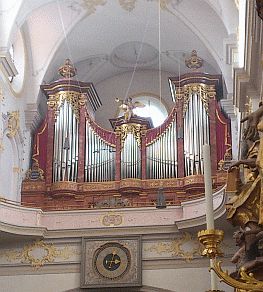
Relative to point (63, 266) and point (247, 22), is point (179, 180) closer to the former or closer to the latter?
point (63, 266)

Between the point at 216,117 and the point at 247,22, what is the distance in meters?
7.37

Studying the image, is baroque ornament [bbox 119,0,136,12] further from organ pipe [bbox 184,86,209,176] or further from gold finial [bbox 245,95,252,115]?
gold finial [bbox 245,95,252,115]

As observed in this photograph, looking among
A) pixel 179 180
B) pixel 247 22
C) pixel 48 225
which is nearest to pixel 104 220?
pixel 48 225

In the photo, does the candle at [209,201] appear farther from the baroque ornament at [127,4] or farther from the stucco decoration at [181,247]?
the baroque ornament at [127,4]

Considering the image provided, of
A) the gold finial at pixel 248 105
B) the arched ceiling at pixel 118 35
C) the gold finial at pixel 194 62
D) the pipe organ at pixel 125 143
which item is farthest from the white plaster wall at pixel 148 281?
the gold finial at pixel 194 62

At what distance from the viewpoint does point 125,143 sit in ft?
56.2

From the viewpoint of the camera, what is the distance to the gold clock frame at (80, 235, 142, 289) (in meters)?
14.6

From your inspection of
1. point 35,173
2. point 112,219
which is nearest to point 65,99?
point 35,173

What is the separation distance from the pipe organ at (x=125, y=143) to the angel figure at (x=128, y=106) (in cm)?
10

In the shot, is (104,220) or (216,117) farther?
(216,117)

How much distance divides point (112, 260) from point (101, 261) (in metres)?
0.23

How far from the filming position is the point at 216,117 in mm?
17078

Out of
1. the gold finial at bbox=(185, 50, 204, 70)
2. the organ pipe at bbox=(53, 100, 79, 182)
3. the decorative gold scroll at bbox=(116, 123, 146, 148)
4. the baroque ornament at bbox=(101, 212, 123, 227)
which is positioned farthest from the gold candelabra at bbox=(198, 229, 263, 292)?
the gold finial at bbox=(185, 50, 204, 70)

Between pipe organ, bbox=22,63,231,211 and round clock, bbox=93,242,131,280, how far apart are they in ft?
4.71
